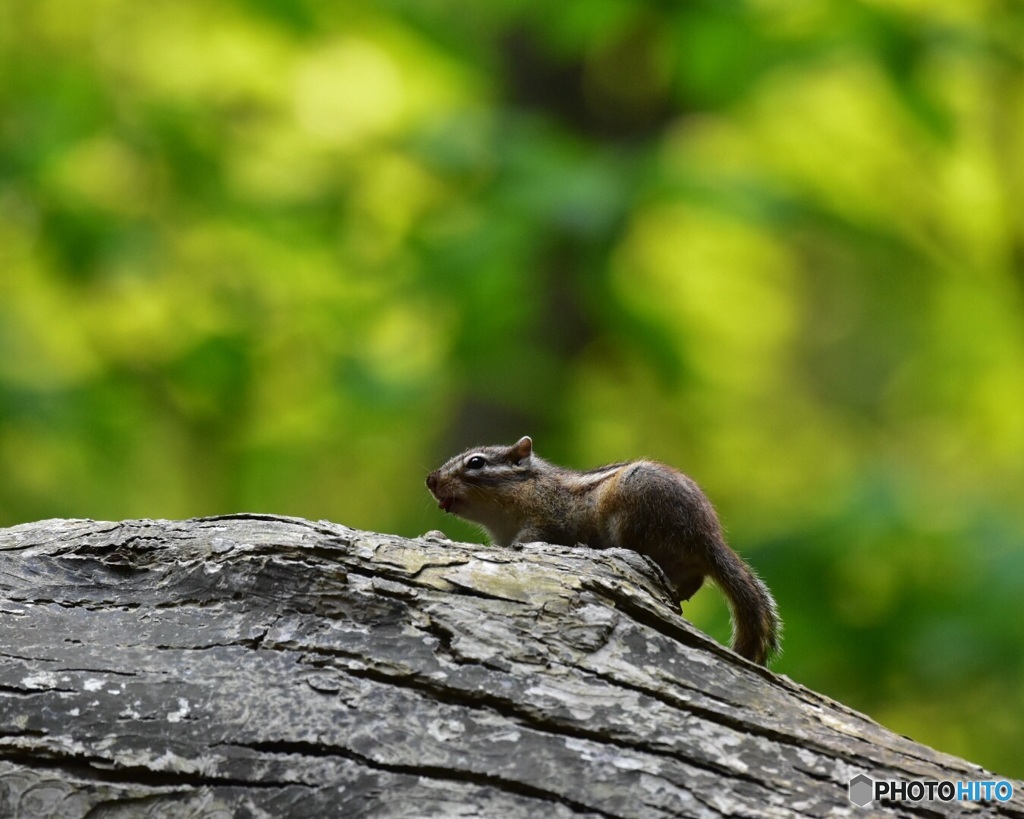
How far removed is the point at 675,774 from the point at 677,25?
23.4 ft

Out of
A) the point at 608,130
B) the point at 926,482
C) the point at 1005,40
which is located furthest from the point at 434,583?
the point at 608,130

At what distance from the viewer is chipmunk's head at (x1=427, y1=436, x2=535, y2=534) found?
218 inches

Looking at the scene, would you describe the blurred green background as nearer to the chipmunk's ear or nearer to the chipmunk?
the chipmunk's ear

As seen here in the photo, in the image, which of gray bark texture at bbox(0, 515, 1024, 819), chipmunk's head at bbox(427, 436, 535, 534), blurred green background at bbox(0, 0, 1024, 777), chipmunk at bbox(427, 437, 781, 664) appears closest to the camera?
gray bark texture at bbox(0, 515, 1024, 819)

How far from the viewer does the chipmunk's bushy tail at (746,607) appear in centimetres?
442

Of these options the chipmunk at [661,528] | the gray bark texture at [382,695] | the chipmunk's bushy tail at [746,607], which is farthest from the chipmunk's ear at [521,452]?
the gray bark texture at [382,695]

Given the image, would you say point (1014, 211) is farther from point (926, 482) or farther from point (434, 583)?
point (434, 583)

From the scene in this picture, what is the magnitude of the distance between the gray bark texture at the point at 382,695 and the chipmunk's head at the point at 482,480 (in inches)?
62.9

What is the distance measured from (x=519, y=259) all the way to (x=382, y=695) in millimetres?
5582

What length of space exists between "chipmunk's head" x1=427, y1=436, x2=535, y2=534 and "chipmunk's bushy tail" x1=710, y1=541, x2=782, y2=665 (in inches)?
50.9

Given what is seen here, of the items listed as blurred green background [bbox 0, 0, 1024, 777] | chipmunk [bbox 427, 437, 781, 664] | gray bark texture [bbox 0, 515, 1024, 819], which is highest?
blurred green background [bbox 0, 0, 1024, 777]

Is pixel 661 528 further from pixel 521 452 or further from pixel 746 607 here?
pixel 521 452

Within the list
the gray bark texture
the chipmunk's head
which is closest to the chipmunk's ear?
the chipmunk's head

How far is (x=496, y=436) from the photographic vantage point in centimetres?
1056
